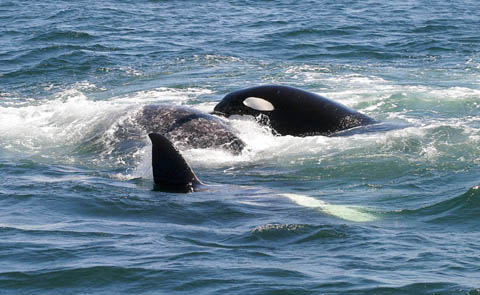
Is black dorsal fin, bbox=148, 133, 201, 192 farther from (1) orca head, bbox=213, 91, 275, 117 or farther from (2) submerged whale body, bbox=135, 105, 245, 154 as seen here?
(1) orca head, bbox=213, 91, 275, 117

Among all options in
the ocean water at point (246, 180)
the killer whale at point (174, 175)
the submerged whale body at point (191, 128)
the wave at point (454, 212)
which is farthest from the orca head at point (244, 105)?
the wave at point (454, 212)

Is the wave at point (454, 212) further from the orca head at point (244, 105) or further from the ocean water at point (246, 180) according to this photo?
the orca head at point (244, 105)

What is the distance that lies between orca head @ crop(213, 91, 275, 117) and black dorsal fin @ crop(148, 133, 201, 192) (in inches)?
125

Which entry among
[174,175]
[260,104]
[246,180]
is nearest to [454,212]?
[246,180]

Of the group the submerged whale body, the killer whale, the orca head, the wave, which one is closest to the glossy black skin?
the orca head

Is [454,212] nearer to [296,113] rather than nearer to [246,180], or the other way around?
[246,180]

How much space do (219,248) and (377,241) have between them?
174 cm

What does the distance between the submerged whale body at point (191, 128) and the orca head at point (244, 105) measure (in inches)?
20.0

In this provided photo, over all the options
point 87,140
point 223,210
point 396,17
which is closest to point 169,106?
point 87,140

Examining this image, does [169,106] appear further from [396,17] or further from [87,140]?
[396,17]

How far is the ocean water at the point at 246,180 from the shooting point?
8.32 meters

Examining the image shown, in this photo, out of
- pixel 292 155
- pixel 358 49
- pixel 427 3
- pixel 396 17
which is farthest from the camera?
pixel 427 3

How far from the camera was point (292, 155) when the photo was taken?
14102mm

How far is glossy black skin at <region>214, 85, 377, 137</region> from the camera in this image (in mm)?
14750
